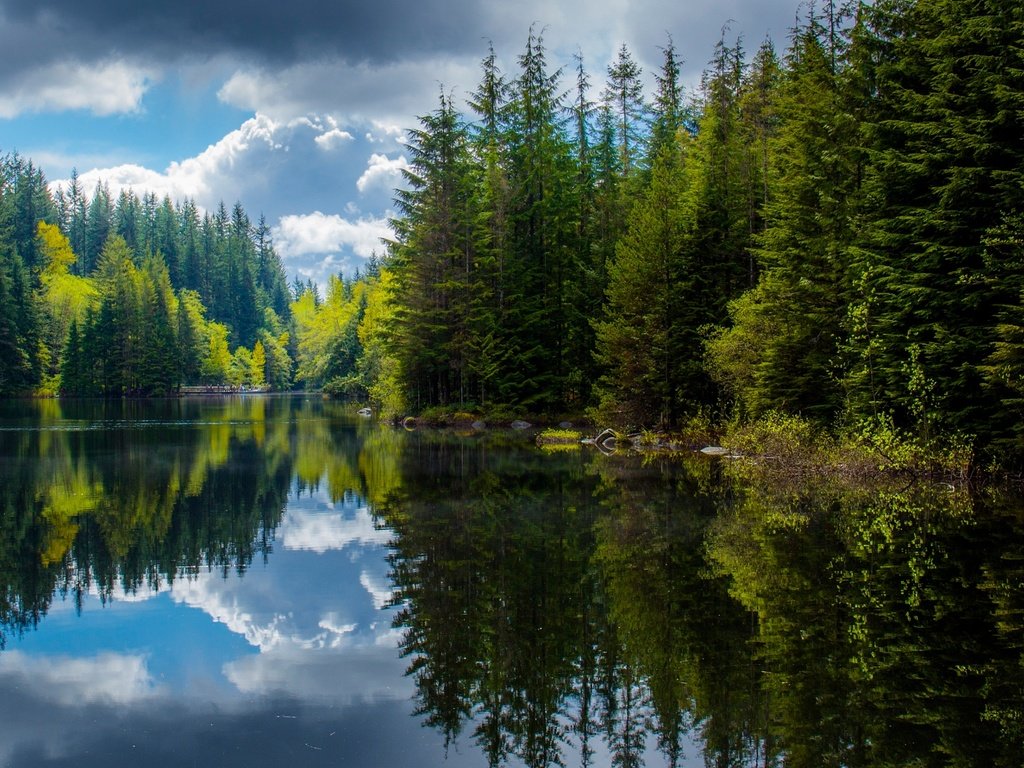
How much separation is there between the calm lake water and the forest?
168 inches

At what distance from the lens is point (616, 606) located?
10.1 meters

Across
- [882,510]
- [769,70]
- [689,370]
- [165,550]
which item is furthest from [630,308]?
[165,550]

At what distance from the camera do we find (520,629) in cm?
930

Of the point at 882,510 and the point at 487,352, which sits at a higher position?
the point at 487,352

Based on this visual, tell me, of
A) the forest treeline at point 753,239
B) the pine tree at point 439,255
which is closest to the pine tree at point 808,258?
the forest treeline at point 753,239

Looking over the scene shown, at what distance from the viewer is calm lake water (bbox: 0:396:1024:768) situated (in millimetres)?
6699

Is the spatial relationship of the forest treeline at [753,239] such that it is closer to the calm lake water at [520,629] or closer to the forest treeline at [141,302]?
the calm lake water at [520,629]

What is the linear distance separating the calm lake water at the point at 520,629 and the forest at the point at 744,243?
4.28 m

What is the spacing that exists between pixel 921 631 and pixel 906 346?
1294cm

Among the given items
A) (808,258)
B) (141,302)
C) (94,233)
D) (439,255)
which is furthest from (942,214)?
(94,233)

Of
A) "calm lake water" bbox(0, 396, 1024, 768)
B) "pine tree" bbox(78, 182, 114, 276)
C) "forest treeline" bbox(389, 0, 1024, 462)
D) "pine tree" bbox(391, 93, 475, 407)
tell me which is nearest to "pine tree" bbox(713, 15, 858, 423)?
"forest treeline" bbox(389, 0, 1024, 462)

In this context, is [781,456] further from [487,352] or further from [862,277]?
[487,352]

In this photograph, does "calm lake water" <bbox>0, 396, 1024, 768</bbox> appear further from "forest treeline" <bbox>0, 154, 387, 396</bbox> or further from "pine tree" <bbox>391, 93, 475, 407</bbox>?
"forest treeline" <bbox>0, 154, 387, 396</bbox>

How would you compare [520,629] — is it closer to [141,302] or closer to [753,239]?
[753,239]
